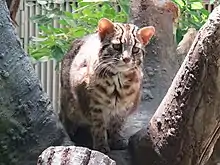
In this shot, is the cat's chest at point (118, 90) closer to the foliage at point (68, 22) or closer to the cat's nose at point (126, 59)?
the cat's nose at point (126, 59)

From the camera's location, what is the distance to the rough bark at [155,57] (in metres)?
1.51

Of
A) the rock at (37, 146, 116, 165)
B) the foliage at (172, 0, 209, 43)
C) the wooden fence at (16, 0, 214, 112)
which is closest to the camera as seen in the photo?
the rock at (37, 146, 116, 165)

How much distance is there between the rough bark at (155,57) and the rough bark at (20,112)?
28cm

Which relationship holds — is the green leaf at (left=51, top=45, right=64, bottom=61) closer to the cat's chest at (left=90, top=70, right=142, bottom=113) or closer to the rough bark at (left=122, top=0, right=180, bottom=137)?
the rough bark at (left=122, top=0, right=180, bottom=137)

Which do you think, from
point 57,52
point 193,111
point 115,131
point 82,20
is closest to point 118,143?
point 115,131

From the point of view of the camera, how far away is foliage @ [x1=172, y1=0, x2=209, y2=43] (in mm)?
1901

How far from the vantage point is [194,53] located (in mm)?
1004

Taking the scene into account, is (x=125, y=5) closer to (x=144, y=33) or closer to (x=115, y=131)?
(x=144, y=33)

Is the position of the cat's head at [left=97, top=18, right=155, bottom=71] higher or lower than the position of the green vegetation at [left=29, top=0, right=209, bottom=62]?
higher

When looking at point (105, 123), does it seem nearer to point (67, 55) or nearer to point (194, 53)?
point (67, 55)

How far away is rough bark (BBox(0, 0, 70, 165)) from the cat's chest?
192 millimetres

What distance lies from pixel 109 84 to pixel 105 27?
0.45ft

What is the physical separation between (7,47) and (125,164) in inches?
13.4

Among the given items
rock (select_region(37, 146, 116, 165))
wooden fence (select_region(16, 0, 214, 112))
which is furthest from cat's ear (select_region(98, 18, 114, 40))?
wooden fence (select_region(16, 0, 214, 112))
